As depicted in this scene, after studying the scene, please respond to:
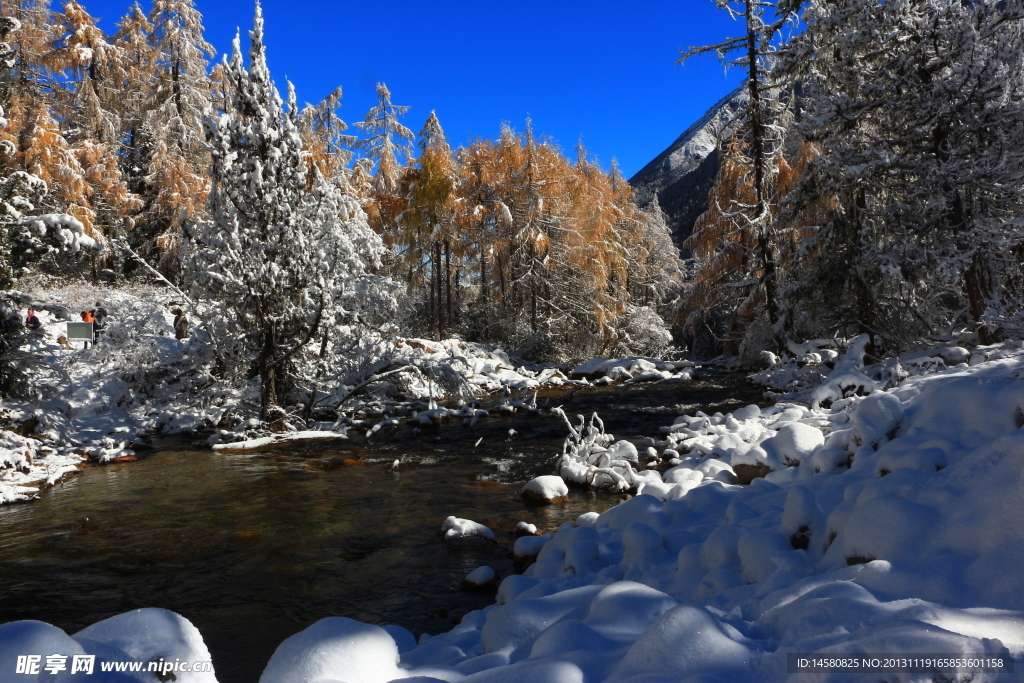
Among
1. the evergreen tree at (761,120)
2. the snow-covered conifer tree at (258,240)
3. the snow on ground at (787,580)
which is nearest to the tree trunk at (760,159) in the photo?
the evergreen tree at (761,120)

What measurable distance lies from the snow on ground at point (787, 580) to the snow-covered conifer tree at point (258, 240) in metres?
8.40

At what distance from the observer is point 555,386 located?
58.1ft

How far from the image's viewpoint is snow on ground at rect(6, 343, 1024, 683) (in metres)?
1.91

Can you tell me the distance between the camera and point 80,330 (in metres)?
13.2

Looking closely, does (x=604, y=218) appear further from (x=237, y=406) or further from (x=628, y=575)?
(x=628, y=575)

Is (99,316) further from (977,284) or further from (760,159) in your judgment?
(977,284)

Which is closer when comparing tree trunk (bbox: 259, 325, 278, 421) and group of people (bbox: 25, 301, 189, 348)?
tree trunk (bbox: 259, 325, 278, 421)

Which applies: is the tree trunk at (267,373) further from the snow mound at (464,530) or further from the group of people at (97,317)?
the group of people at (97,317)

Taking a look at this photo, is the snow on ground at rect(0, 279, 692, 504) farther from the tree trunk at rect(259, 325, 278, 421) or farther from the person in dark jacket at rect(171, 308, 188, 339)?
the person in dark jacket at rect(171, 308, 188, 339)

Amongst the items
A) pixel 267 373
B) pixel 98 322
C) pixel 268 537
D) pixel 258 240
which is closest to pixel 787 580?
pixel 268 537

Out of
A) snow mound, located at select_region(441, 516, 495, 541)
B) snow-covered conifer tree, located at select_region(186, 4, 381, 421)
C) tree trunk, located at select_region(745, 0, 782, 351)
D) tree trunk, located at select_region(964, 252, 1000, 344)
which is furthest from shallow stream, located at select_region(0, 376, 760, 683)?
tree trunk, located at select_region(745, 0, 782, 351)

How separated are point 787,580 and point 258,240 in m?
11.0

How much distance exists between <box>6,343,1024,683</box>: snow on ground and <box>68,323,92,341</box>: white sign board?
1365 cm

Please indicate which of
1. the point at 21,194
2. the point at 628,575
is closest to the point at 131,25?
the point at 21,194
